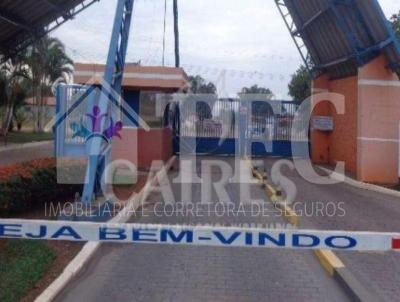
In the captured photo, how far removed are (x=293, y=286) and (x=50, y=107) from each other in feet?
137

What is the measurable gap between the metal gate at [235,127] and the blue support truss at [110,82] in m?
10.3

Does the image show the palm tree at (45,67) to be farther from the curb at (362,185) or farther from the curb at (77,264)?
the curb at (77,264)

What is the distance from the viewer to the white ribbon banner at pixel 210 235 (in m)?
4.02

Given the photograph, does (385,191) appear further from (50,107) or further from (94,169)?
(50,107)

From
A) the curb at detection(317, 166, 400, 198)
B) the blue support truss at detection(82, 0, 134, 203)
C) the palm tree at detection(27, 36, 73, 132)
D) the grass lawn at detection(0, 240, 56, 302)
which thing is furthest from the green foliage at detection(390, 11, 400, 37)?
the palm tree at detection(27, 36, 73, 132)

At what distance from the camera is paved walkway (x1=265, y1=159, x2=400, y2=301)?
5.77 metres

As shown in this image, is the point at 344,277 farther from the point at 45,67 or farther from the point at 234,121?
the point at 45,67

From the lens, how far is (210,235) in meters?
4.10

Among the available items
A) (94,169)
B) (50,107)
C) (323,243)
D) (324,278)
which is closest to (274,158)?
→ (94,169)

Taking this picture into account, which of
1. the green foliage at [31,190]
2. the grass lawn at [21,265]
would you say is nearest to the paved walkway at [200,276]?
the grass lawn at [21,265]

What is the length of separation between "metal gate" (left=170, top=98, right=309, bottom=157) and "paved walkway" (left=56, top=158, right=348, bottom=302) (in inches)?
510

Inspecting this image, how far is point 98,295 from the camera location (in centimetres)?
519

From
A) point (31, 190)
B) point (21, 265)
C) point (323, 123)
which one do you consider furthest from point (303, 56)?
point (21, 265)

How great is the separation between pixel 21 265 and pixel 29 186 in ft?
6.64
